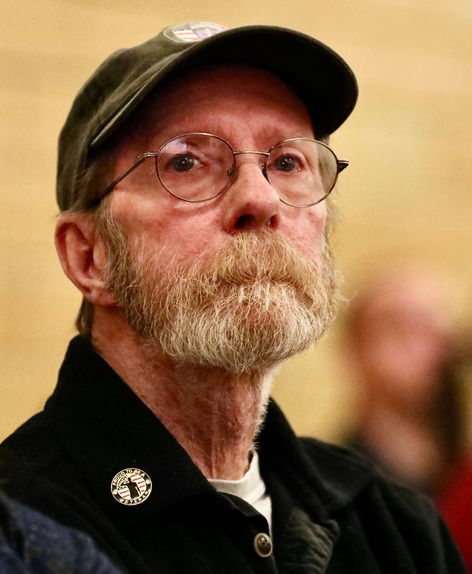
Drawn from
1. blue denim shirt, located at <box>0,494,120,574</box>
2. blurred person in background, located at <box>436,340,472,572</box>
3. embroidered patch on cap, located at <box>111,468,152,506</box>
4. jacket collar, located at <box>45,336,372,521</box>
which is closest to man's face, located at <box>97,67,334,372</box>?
jacket collar, located at <box>45,336,372,521</box>

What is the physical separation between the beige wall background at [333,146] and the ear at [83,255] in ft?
2.00

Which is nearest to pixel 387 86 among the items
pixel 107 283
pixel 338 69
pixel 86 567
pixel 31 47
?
A: pixel 31 47

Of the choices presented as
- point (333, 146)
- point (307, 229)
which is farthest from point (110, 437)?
point (333, 146)

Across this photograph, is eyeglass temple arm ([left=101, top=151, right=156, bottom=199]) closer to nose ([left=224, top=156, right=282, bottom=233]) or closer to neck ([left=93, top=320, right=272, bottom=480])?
nose ([left=224, top=156, right=282, bottom=233])

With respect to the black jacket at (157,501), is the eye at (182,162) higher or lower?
higher

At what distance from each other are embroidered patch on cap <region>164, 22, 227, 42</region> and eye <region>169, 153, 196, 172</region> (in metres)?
0.23

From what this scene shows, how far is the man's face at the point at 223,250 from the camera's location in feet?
5.82

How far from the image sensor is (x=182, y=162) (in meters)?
1.85

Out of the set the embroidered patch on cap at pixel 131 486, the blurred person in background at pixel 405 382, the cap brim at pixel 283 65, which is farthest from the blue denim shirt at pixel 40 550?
the blurred person in background at pixel 405 382

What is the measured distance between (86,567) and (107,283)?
2.85 feet

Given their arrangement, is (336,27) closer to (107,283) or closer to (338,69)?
(338,69)

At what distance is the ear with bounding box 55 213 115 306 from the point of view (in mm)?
1958

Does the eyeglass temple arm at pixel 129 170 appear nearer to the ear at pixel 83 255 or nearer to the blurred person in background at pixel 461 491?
the ear at pixel 83 255

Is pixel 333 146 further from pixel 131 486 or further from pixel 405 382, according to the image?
pixel 131 486
